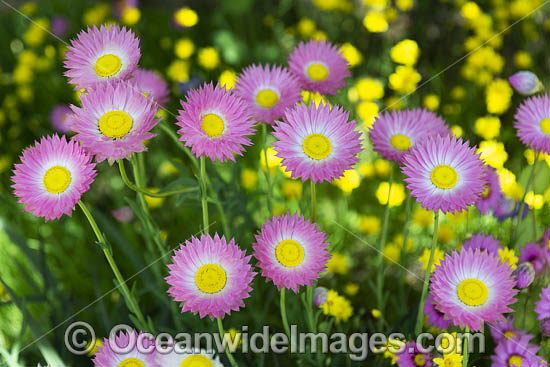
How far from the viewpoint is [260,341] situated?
3.59ft

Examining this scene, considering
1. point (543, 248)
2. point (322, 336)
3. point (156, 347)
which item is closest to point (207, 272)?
point (156, 347)

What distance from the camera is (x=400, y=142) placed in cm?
95

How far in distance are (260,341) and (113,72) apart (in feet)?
1.93

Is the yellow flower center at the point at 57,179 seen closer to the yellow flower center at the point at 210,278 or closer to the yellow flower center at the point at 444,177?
the yellow flower center at the point at 210,278

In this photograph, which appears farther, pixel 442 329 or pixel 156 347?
pixel 442 329

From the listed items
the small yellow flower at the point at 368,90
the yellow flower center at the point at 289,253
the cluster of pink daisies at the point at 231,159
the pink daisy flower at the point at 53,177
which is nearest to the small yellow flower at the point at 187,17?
the small yellow flower at the point at 368,90

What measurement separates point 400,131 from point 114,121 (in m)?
0.49

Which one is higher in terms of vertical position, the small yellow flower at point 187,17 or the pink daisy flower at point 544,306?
the small yellow flower at point 187,17

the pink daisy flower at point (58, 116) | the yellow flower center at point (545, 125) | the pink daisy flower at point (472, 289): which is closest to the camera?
the pink daisy flower at point (472, 289)

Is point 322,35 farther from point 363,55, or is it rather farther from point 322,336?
point 322,336

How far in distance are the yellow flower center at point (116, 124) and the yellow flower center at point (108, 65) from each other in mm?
83

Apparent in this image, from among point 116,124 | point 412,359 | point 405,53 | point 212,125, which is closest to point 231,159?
point 212,125

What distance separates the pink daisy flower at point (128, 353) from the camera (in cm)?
75

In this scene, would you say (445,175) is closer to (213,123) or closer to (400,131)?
(400,131)
